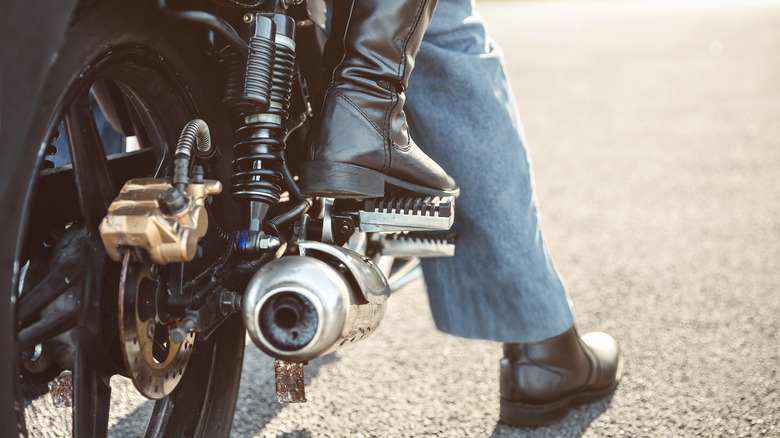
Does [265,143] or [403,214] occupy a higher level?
[265,143]

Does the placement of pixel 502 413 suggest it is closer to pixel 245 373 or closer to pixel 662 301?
pixel 245 373

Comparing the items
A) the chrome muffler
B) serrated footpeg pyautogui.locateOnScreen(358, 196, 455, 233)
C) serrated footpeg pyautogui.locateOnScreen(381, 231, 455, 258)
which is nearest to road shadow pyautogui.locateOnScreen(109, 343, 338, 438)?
serrated footpeg pyautogui.locateOnScreen(381, 231, 455, 258)

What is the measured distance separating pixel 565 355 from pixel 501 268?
0.96 feet

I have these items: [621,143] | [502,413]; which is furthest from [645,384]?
[621,143]

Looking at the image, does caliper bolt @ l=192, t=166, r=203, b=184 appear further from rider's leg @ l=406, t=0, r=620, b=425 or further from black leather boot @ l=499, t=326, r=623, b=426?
black leather boot @ l=499, t=326, r=623, b=426

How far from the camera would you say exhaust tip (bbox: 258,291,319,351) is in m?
1.12

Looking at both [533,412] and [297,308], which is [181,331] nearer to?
[297,308]

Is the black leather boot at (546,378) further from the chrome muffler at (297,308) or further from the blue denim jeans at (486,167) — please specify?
the chrome muffler at (297,308)

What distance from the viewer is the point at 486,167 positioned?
179 cm

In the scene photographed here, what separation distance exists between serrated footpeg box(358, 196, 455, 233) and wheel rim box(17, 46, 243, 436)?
1.33 feet

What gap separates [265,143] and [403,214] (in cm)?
33

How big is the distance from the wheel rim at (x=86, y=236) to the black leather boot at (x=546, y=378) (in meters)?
1.03

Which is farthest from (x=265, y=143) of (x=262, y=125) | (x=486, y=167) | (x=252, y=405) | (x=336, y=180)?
(x=252, y=405)

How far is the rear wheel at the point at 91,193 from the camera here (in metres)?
1.01
